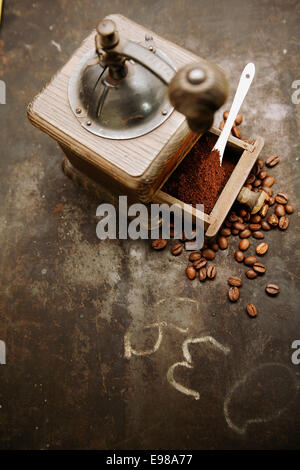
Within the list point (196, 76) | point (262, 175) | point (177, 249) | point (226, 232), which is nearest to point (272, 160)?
point (262, 175)

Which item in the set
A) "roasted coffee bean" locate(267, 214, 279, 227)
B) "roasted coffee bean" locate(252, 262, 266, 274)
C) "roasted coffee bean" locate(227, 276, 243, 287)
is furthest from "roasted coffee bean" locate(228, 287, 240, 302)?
"roasted coffee bean" locate(267, 214, 279, 227)

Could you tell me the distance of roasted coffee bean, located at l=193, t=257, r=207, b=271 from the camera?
6.07ft

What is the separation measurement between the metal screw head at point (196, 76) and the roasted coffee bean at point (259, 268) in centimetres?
115

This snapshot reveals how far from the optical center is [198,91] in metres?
0.87

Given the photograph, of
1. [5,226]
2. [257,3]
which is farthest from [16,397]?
[257,3]

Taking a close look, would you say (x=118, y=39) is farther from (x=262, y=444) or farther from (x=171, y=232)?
(x=262, y=444)

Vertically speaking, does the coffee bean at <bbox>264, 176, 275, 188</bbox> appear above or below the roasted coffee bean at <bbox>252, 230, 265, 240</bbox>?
above

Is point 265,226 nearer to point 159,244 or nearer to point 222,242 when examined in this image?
point 222,242

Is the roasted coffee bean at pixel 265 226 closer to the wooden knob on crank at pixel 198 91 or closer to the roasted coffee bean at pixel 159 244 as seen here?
the roasted coffee bean at pixel 159 244

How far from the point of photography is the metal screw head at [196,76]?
2.89 feet

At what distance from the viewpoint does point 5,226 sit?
2014 millimetres

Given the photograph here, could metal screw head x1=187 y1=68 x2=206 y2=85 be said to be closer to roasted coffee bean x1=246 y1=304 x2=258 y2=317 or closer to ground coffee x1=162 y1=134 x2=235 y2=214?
ground coffee x1=162 y1=134 x2=235 y2=214

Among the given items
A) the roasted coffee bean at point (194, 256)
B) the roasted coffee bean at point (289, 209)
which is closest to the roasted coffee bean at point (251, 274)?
the roasted coffee bean at point (194, 256)

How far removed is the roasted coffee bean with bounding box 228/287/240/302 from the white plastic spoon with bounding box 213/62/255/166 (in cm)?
62
